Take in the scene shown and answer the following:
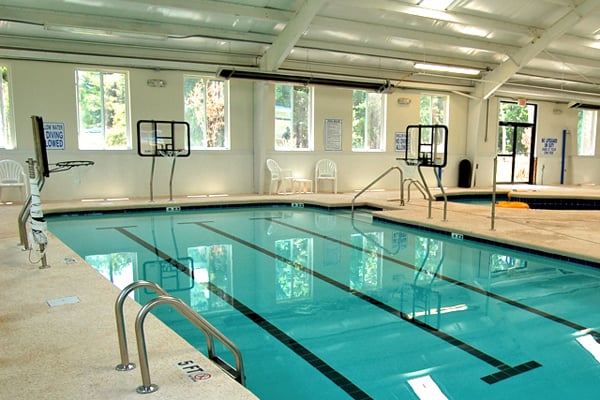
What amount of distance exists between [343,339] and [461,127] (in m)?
10.8

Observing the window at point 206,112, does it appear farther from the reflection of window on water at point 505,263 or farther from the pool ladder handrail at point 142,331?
the pool ladder handrail at point 142,331

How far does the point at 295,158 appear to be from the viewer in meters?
10.5

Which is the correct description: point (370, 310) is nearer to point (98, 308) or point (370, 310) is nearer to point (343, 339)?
point (343, 339)

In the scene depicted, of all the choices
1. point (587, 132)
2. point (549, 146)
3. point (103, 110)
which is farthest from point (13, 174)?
point (587, 132)

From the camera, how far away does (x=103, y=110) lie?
8.97m

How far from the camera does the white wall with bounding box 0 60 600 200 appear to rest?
8422 millimetres

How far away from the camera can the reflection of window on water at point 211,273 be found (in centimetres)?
360

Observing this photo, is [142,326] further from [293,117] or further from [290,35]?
[293,117]

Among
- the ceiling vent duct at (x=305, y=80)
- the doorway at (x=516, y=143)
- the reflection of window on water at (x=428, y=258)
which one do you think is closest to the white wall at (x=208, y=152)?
the ceiling vent duct at (x=305, y=80)

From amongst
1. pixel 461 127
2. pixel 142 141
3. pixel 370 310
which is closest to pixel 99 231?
pixel 142 141

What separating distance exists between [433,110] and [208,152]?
6132 mm

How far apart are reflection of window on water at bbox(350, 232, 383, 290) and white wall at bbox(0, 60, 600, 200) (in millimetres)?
4233

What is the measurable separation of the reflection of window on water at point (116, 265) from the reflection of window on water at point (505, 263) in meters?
3.52

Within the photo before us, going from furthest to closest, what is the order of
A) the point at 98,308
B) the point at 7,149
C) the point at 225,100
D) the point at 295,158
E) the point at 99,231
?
the point at 295,158 → the point at 225,100 → the point at 7,149 → the point at 99,231 → the point at 98,308
